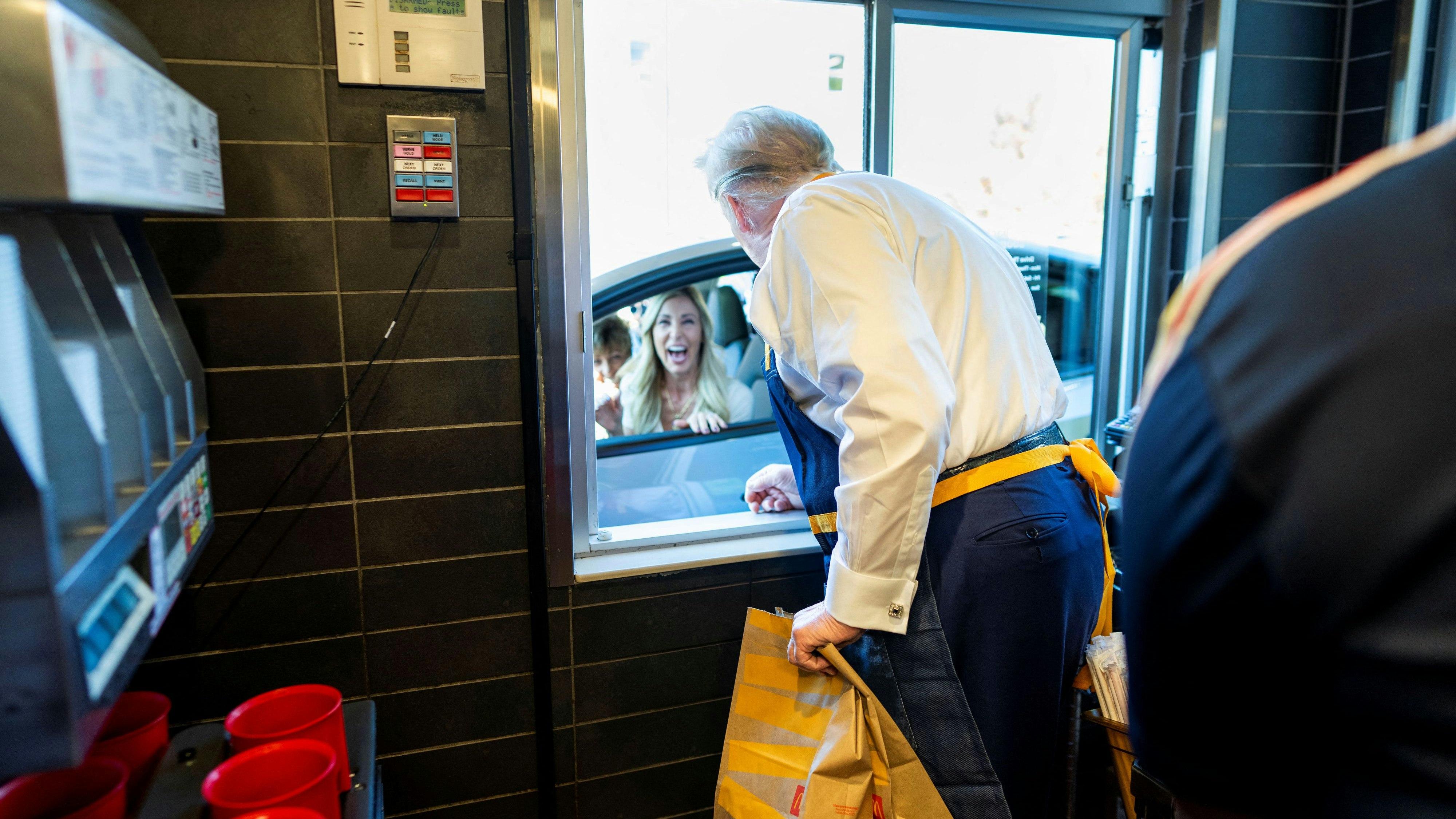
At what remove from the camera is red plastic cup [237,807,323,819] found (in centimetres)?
94

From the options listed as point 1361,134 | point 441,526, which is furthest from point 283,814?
point 1361,134

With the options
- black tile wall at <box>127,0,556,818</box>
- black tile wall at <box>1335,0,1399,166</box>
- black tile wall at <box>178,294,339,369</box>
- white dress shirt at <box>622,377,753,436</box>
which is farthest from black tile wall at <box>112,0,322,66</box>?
black tile wall at <box>1335,0,1399,166</box>

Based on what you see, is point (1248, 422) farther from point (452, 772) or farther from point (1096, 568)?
point (452, 772)

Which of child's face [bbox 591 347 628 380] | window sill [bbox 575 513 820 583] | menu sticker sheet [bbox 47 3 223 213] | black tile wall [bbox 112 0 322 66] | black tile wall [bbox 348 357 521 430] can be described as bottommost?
window sill [bbox 575 513 820 583]

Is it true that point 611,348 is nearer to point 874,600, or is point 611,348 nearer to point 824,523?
point 824,523

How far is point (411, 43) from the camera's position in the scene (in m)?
1.57

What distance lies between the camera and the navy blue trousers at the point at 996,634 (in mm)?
1396

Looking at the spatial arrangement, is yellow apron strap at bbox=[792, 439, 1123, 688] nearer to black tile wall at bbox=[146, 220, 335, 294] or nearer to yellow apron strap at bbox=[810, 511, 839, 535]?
yellow apron strap at bbox=[810, 511, 839, 535]

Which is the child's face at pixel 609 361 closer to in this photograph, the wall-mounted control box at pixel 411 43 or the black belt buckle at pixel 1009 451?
the wall-mounted control box at pixel 411 43

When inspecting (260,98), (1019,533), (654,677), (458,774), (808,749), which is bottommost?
(458,774)

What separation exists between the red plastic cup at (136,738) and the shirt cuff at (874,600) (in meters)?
1.00

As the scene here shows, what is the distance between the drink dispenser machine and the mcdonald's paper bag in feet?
3.02

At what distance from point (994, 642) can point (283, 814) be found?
41.9 inches

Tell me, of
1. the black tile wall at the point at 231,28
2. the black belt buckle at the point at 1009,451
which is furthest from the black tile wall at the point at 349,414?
the black belt buckle at the point at 1009,451
